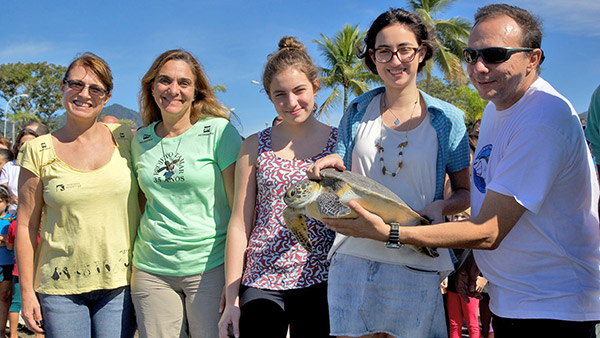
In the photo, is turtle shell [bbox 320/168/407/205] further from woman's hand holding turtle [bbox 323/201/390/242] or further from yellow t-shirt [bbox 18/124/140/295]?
yellow t-shirt [bbox 18/124/140/295]

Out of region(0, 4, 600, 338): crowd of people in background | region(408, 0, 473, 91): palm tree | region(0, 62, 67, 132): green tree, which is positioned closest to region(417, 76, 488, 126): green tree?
region(408, 0, 473, 91): palm tree

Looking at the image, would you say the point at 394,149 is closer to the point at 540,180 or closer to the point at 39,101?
the point at 540,180

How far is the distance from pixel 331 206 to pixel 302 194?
7.4 inches

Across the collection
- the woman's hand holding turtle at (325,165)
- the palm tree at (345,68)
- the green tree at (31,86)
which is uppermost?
the green tree at (31,86)

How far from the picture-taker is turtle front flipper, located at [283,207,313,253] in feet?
7.82

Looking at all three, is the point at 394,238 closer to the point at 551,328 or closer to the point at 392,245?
the point at 392,245

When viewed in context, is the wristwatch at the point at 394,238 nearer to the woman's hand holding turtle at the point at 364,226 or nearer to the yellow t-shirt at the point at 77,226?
the woman's hand holding turtle at the point at 364,226

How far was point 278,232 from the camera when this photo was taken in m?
2.62

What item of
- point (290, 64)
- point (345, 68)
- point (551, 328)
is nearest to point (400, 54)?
point (290, 64)

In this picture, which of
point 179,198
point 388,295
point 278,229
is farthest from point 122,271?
point 388,295

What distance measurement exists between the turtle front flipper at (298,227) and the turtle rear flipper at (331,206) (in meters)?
0.23

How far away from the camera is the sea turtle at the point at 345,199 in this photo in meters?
2.08

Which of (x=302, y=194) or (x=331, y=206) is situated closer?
(x=331, y=206)

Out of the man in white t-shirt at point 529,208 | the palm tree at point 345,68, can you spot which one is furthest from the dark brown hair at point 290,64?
the palm tree at point 345,68
